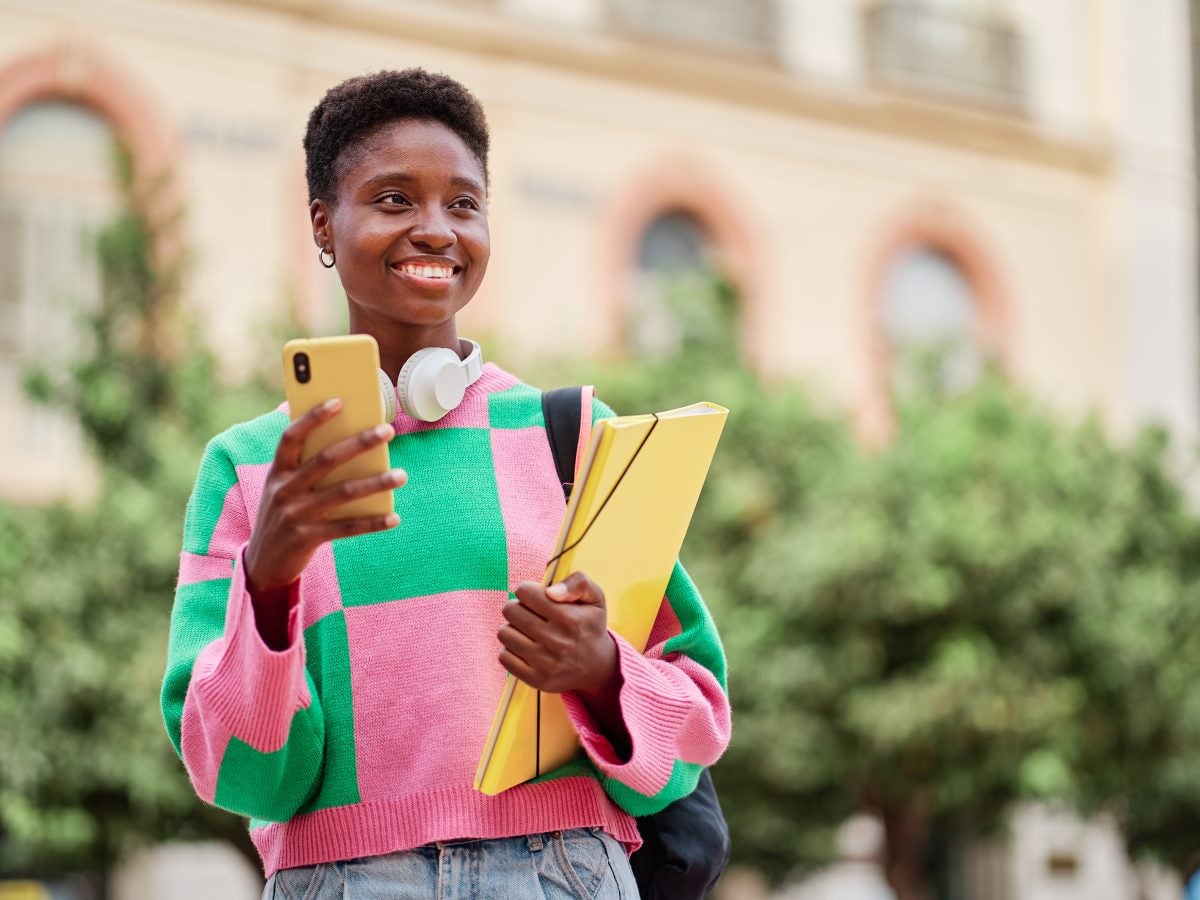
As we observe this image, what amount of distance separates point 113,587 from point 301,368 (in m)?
7.94

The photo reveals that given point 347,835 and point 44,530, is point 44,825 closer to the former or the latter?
point 44,530

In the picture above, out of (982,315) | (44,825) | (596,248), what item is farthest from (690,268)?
(44,825)

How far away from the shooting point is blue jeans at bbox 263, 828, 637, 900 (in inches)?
81.0

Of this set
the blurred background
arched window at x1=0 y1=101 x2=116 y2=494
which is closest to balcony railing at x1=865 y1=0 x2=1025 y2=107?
the blurred background

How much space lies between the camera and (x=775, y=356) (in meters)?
15.4

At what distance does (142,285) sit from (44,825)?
3025 mm

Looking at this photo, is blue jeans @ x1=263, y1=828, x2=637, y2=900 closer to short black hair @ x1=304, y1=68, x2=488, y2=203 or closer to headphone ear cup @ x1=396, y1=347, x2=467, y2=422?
headphone ear cup @ x1=396, y1=347, x2=467, y2=422

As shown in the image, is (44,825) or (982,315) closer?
(44,825)

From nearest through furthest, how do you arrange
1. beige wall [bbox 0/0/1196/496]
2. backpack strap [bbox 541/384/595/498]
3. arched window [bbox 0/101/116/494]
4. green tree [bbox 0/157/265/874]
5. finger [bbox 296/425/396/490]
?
finger [bbox 296/425/396/490] < backpack strap [bbox 541/384/595/498] < green tree [bbox 0/157/265/874] < arched window [bbox 0/101/116/494] < beige wall [bbox 0/0/1196/496]

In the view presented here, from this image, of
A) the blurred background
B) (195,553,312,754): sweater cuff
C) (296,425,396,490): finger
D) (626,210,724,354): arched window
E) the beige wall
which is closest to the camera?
(296,425,396,490): finger

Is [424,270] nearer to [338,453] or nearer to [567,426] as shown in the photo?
[567,426]

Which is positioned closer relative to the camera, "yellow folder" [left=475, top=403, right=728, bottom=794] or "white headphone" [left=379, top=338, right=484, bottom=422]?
"yellow folder" [left=475, top=403, right=728, bottom=794]

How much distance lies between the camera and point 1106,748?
11812 millimetres

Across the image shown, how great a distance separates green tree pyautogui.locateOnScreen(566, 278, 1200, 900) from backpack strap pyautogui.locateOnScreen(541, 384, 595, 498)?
8.68 meters
